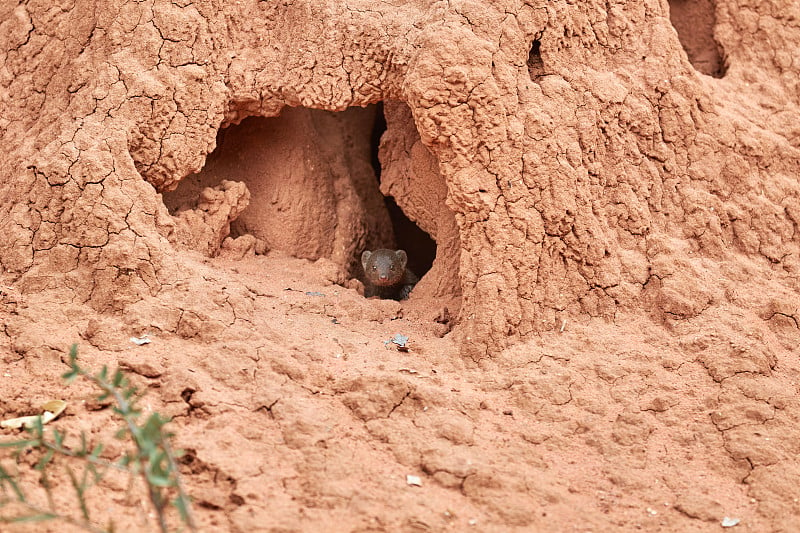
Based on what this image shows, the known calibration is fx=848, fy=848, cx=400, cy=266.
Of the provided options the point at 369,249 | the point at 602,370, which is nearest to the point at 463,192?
the point at 602,370

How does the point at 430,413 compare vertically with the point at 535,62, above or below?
below

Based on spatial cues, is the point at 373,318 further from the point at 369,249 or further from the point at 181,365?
the point at 369,249

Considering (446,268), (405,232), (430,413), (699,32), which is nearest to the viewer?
(430,413)

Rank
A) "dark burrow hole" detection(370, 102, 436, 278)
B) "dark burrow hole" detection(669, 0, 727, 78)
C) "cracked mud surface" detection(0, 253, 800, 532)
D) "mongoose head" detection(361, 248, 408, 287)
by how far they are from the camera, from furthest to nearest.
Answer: "dark burrow hole" detection(370, 102, 436, 278) → "mongoose head" detection(361, 248, 408, 287) → "dark burrow hole" detection(669, 0, 727, 78) → "cracked mud surface" detection(0, 253, 800, 532)

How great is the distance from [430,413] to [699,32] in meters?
3.17

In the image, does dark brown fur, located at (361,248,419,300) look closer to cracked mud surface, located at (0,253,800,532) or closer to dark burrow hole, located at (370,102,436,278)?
dark burrow hole, located at (370,102,436,278)

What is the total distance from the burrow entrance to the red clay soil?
0.12 m

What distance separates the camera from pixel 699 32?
5344 millimetres

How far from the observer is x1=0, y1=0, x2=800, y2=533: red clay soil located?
137 inches

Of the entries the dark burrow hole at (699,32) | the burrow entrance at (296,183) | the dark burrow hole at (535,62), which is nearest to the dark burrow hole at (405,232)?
the burrow entrance at (296,183)

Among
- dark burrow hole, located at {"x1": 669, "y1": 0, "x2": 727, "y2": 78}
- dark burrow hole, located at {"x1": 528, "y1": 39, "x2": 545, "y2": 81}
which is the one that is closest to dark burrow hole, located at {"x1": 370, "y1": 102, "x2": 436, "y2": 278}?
dark burrow hole, located at {"x1": 528, "y1": 39, "x2": 545, "y2": 81}

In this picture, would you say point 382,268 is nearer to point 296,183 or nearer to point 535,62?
point 296,183

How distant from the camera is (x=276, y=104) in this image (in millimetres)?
4809

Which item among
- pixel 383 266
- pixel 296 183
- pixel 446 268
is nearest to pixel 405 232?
pixel 383 266
